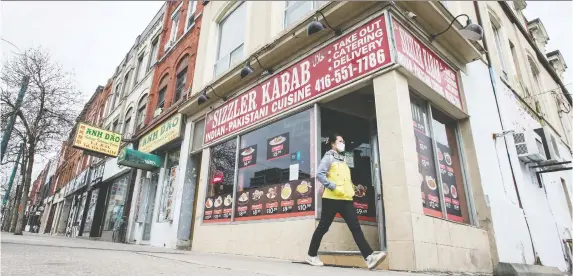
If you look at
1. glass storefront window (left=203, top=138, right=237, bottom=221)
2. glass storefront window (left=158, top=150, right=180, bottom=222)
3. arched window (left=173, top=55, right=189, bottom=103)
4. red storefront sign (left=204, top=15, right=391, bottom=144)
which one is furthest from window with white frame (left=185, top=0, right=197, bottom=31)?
glass storefront window (left=203, top=138, right=237, bottom=221)

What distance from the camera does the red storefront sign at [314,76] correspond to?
17.7 ft

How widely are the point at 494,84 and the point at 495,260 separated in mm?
4415

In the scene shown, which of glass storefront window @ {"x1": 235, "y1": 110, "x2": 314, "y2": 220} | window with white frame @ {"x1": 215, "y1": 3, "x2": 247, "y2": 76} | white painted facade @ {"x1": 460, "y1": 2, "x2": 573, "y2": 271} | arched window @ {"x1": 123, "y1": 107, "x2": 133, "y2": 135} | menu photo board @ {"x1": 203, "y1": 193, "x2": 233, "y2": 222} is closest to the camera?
glass storefront window @ {"x1": 235, "y1": 110, "x2": 314, "y2": 220}

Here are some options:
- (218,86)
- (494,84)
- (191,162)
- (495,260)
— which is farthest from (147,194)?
(494,84)

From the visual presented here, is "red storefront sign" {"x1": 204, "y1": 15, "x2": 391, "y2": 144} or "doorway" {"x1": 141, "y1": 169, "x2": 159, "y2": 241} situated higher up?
"red storefront sign" {"x1": 204, "y1": 15, "x2": 391, "y2": 144}

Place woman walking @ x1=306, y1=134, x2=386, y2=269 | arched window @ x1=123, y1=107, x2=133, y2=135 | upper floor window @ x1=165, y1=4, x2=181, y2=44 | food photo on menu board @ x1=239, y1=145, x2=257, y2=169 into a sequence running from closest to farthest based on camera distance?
woman walking @ x1=306, y1=134, x2=386, y2=269 → food photo on menu board @ x1=239, y1=145, x2=257, y2=169 → upper floor window @ x1=165, y1=4, x2=181, y2=44 → arched window @ x1=123, y1=107, x2=133, y2=135

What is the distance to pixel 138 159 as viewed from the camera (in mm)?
11125

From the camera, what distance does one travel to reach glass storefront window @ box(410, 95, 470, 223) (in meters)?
5.32

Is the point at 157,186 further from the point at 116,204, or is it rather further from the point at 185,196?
the point at 116,204

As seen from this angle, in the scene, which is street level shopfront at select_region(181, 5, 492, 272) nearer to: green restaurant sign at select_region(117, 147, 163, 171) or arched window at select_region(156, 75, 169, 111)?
green restaurant sign at select_region(117, 147, 163, 171)

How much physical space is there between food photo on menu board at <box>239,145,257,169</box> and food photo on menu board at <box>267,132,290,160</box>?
488 millimetres

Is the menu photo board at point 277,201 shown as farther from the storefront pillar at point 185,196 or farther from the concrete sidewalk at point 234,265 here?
the storefront pillar at point 185,196

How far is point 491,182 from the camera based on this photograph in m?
6.12

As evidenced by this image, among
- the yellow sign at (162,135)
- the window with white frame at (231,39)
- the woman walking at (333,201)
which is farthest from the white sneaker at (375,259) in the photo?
the yellow sign at (162,135)
